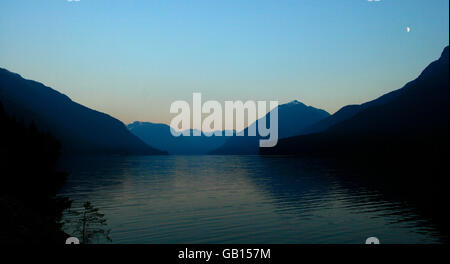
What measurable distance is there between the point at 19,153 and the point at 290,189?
64.4m

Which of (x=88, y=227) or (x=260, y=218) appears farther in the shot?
(x=260, y=218)

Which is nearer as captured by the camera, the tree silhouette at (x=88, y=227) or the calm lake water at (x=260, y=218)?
the tree silhouette at (x=88, y=227)

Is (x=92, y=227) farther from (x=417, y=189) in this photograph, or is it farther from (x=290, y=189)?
(x=417, y=189)

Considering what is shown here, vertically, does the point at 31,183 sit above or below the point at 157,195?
above

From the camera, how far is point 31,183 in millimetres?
29750

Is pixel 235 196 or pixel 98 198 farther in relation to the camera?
pixel 235 196

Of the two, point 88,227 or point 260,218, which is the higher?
point 88,227

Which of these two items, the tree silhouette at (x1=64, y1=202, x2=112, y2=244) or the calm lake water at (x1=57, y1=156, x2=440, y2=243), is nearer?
the tree silhouette at (x1=64, y1=202, x2=112, y2=244)
